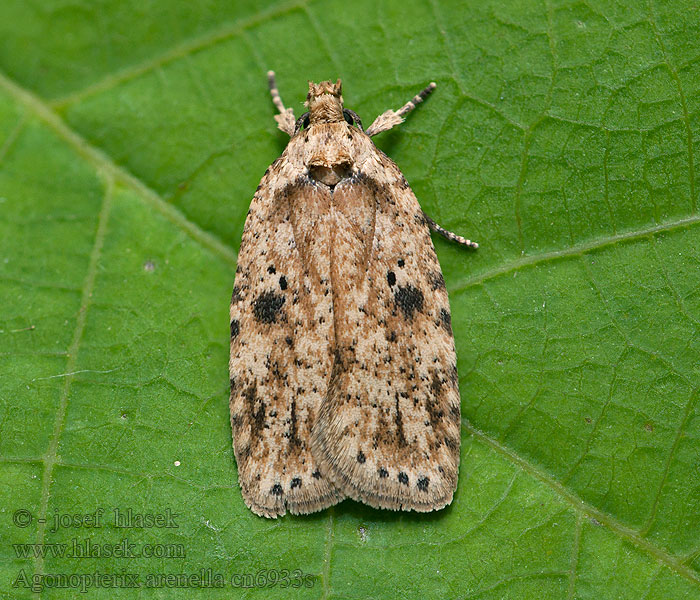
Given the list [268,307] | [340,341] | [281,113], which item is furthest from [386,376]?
[281,113]

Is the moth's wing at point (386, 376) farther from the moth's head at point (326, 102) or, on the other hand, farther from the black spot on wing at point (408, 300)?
the moth's head at point (326, 102)

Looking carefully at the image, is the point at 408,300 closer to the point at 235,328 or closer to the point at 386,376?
the point at 386,376

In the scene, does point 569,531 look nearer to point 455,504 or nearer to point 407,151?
point 455,504

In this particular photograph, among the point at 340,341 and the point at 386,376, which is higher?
the point at 340,341

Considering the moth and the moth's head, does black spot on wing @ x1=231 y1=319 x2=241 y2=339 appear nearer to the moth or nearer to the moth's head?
the moth

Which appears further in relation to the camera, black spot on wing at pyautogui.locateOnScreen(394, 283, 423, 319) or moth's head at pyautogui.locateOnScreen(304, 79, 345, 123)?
moth's head at pyautogui.locateOnScreen(304, 79, 345, 123)

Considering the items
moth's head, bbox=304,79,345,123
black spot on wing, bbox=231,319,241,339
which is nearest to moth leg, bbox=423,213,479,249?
moth's head, bbox=304,79,345,123
